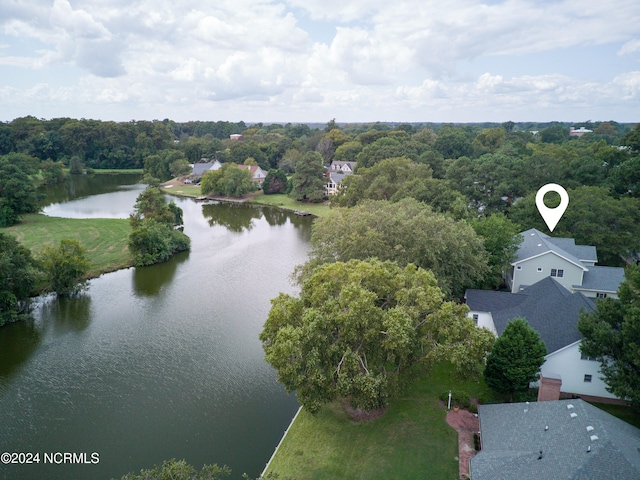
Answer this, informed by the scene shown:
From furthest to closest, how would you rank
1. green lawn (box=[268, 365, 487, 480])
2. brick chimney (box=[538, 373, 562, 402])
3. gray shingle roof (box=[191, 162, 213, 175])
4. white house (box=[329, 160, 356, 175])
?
gray shingle roof (box=[191, 162, 213, 175]) < white house (box=[329, 160, 356, 175]) < brick chimney (box=[538, 373, 562, 402]) < green lawn (box=[268, 365, 487, 480])

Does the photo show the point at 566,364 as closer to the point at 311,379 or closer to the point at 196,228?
the point at 311,379

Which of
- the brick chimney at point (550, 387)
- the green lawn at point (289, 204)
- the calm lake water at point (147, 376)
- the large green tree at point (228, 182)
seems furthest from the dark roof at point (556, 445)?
the large green tree at point (228, 182)

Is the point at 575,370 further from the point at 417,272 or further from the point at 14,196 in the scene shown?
the point at 14,196

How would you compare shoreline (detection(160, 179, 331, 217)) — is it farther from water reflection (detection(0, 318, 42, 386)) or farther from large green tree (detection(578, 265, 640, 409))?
large green tree (detection(578, 265, 640, 409))

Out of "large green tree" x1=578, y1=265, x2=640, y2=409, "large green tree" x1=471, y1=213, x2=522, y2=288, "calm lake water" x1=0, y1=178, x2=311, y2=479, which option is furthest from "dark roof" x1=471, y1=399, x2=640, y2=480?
"large green tree" x1=471, y1=213, x2=522, y2=288

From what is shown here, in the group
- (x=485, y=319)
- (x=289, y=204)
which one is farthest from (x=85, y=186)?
(x=485, y=319)

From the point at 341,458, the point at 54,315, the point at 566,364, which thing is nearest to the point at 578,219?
the point at 566,364
